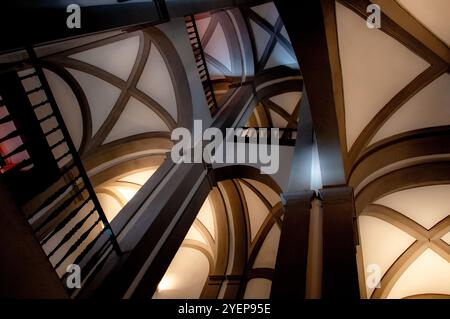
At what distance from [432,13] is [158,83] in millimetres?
5487

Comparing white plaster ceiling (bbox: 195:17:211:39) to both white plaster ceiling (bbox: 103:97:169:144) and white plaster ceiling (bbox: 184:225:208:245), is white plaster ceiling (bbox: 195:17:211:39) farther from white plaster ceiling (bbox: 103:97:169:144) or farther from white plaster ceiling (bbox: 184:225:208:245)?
white plaster ceiling (bbox: 184:225:208:245)

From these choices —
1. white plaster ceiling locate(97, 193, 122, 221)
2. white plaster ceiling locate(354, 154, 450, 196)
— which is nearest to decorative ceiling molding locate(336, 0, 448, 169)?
white plaster ceiling locate(354, 154, 450, 196)

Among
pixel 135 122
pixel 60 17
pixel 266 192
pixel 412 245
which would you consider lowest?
pixel 60 17

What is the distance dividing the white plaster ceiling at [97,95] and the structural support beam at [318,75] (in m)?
5.34

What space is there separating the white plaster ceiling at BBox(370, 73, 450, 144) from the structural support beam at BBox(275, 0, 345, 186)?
156cm

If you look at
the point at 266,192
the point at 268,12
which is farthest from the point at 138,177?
the point at 268,12

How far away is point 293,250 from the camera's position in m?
3.25

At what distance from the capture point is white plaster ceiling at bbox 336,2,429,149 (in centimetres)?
436

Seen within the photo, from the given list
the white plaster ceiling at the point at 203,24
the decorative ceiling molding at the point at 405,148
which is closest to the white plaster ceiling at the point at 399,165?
the decorative ceiling molding at the point at 405,148

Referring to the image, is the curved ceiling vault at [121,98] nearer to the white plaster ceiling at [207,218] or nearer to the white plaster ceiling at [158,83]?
the white plaster ceiling at [158,83]

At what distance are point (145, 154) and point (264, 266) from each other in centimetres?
433

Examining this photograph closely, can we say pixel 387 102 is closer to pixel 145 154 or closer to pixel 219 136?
pixel 219 136

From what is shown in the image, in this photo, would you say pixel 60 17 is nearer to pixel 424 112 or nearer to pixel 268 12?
pixel 424 112
